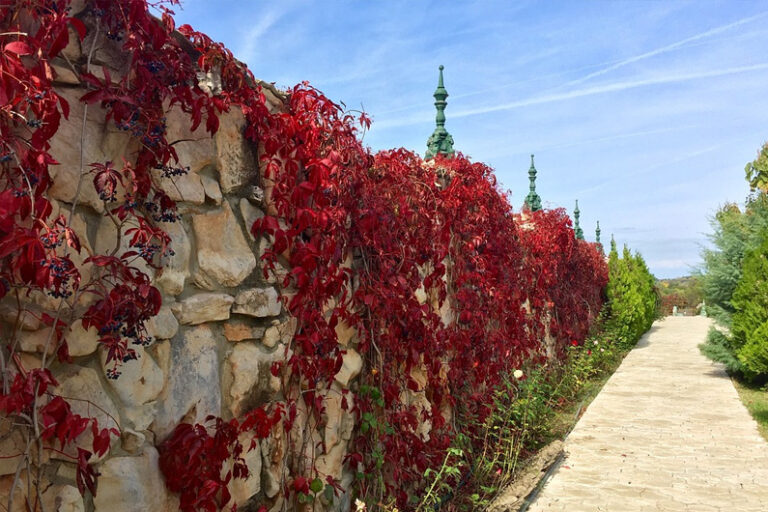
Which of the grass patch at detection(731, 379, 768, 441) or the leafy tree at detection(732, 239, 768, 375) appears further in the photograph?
the leafy tree at detection(732, 239, 768, 375)

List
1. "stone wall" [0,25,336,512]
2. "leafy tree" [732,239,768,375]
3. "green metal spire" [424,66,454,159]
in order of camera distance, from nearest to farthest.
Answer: "stone wall" [0,25,336,512]
"green metal spire" [424,66,454,159]
"leafy tree" [732,239,768,375]

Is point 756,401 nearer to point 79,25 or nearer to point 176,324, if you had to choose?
point 176,324

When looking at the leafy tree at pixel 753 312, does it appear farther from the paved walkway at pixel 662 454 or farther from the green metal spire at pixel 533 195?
the green metal spire at pixel 533 195

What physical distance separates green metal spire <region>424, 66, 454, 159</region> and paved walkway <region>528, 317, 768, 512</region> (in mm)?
3281

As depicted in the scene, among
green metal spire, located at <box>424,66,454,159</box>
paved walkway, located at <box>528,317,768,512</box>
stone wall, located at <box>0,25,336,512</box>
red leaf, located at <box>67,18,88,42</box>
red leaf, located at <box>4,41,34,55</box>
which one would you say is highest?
green metal spire, located at <box>424,66,454,159</box>

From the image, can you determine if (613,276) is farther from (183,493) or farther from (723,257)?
(183,493)

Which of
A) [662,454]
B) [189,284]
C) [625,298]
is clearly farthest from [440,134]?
[625,298]

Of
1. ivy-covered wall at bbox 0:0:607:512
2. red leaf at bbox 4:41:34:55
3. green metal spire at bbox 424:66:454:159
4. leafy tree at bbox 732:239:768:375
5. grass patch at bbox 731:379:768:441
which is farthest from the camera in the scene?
leafy tree at bbox 732:239:768:375

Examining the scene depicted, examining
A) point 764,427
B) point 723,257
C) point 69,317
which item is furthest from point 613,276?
point 69,317

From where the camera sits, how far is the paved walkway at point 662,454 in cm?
454

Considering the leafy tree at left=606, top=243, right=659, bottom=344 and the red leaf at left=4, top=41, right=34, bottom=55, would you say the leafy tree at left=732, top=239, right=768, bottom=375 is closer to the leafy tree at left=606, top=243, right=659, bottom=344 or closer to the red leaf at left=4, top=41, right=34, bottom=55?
the leafy tree at left=606, top=243, right=659, bottom=344

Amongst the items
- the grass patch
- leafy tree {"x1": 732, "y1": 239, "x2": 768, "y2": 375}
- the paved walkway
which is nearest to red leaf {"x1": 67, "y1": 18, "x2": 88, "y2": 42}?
the paved walkway

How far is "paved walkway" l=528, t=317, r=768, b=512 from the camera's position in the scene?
4.54 metres

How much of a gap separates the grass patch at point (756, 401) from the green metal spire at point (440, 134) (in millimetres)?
4551
